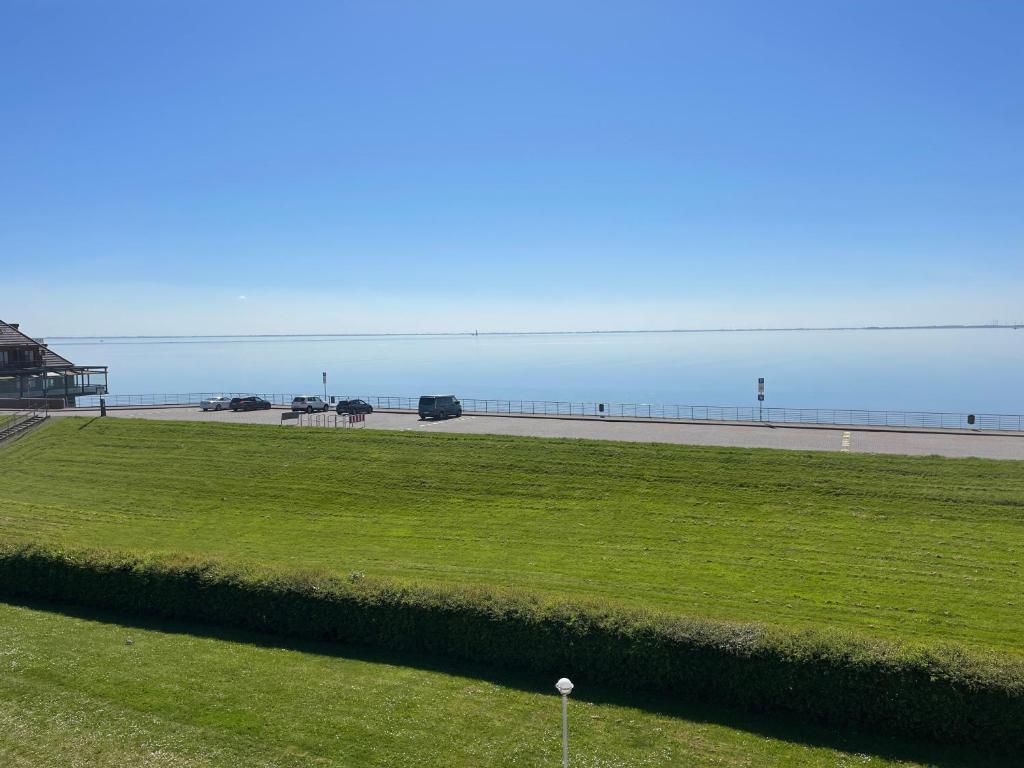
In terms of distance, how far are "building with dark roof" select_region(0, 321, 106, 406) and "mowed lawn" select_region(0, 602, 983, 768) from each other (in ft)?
178

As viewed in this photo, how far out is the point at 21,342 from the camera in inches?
2613

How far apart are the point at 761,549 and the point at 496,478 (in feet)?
39.5

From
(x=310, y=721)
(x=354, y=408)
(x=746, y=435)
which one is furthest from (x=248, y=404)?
(x=310, y=721)

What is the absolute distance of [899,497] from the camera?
2606cm

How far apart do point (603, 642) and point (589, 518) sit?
38.4ft

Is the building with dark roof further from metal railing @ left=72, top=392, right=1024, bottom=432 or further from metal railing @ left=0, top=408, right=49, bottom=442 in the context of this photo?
metal railing @ left=0, top=408, right=49, bottom=442

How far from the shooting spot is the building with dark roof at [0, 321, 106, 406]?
62.4 meters

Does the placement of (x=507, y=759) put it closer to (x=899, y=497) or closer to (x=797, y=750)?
(x=797, y=750)

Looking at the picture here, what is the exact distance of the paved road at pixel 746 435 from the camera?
106 feet

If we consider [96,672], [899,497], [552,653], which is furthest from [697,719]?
[899,497]

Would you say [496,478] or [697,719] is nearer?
[697,719]

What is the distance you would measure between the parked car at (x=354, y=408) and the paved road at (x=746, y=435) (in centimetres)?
278

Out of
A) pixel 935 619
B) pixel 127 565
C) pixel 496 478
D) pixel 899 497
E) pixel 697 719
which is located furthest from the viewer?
pixel 496 478

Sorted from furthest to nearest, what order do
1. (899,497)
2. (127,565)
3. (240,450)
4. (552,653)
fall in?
(240,450) < (899,497) < (127,565) < (552,653)
